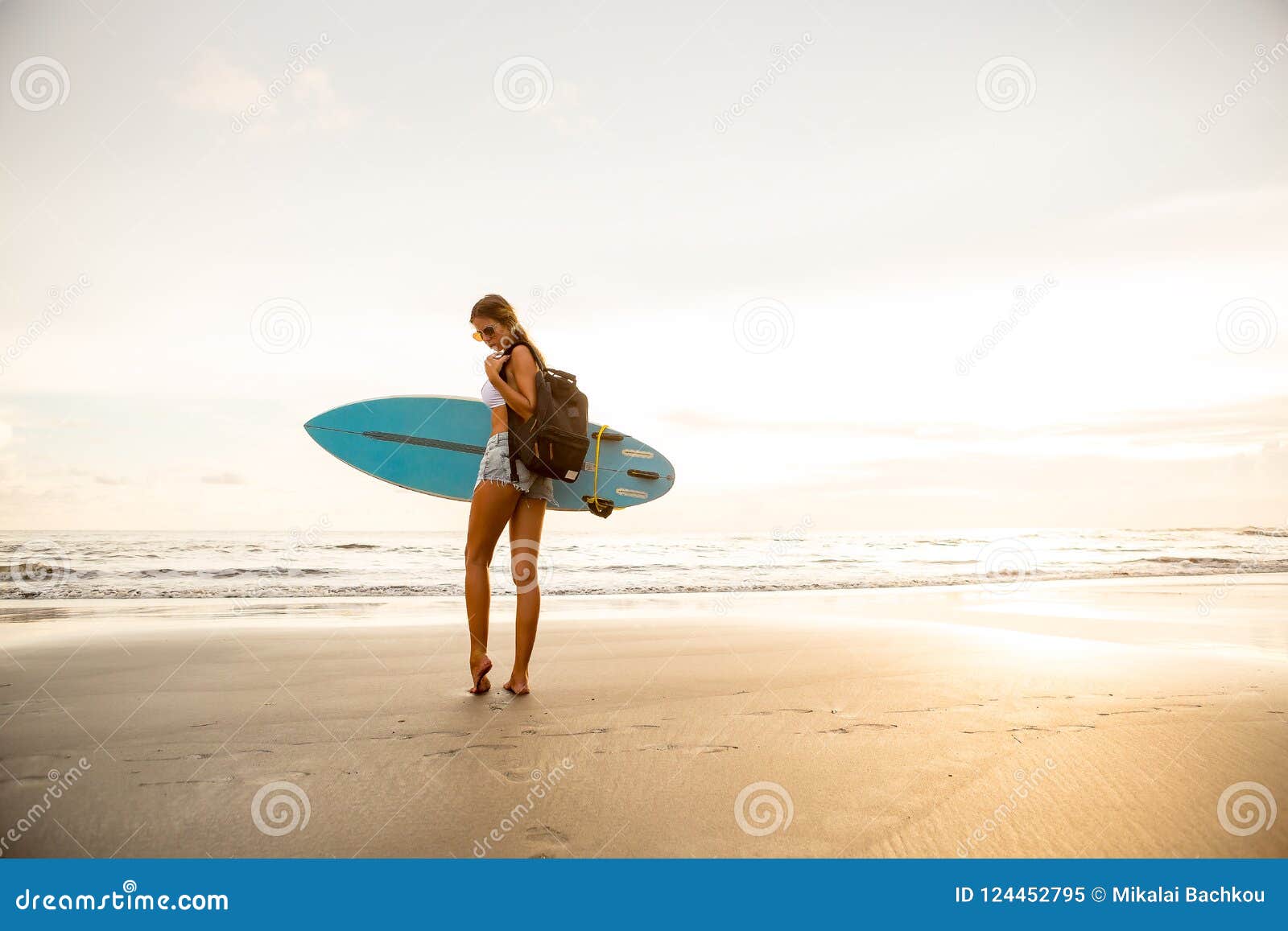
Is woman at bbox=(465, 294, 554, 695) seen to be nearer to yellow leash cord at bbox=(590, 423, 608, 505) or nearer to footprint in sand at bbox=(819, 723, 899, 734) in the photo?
yellow leash cord at bbox=(590, 423, 608, 505)

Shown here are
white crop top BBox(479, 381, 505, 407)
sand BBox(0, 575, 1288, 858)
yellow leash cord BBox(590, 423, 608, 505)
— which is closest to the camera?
sand BBox(0, 575, 1288, 858)

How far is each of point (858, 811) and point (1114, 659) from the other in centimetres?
284

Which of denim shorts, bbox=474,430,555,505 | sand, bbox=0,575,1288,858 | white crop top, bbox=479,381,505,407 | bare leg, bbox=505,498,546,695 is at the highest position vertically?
white crop top, bbox=479,381,505,407

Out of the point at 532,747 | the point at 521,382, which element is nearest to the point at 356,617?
the point at 521,382

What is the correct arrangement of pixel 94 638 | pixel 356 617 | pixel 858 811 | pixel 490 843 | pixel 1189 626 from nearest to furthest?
pixel 490 843 → pixel 858 811 → pixel 94 638 → pixel 1189 626 → pixel 356 617

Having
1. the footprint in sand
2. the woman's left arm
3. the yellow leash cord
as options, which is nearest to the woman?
the woman's left arm

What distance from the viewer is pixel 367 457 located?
5.06 metres

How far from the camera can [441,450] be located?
15.9ft

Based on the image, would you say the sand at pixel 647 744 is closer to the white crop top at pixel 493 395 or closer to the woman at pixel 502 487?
the woman at pixel 502 487

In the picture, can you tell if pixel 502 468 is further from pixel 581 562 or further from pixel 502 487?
pixel 581 562

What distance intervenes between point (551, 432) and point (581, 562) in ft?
25.3

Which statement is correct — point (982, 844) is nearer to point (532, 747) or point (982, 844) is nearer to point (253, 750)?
point (532, 747)

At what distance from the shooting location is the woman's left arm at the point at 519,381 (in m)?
3.35

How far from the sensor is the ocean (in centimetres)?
820
